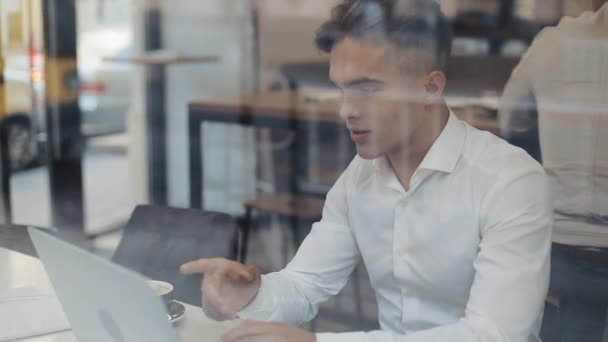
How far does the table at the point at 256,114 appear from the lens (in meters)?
3.06

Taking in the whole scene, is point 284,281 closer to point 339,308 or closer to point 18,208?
point 339,308

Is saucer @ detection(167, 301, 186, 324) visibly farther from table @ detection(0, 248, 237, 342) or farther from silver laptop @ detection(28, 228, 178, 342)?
silver laptop @ detection(28, 228, 178, 342)

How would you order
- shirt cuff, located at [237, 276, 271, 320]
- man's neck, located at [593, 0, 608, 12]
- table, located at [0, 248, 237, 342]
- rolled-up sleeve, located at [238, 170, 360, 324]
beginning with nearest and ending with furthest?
table, located at [0, 248, 237, 342] < shirt cuff, located at [237, 276, 271, 320] < rolled-up sleeve, located at [238, 170, 360, 324] < man's neck, located at [593, 0, 608, 12]

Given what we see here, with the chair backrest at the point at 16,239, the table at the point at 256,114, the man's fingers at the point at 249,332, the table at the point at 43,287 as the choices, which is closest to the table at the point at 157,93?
the table at the point at 256,114

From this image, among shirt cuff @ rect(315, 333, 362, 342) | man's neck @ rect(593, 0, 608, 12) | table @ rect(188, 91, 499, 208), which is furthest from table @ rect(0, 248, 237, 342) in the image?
table @ rect(188, 91, 499, 208)

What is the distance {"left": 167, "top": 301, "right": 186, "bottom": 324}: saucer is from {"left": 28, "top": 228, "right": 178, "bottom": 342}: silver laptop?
18cm

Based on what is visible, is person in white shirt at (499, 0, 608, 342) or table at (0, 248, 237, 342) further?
person in white shirt at (499, 0, 608, 342)

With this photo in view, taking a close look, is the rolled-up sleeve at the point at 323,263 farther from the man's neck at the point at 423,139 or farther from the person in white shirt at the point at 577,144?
the person in white shirt at the point at 577,144

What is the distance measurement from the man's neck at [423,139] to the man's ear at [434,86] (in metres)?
0.02

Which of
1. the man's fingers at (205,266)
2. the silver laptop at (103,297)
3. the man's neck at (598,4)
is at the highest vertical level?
the man's neck at (598,4)

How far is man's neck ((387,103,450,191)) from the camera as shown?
4.26ft

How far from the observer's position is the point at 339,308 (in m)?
2.24

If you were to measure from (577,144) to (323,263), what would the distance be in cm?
62

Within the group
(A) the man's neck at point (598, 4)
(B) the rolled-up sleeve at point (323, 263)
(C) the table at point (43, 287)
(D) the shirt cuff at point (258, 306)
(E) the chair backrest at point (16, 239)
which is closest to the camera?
(C) the table at point (43, 287)
